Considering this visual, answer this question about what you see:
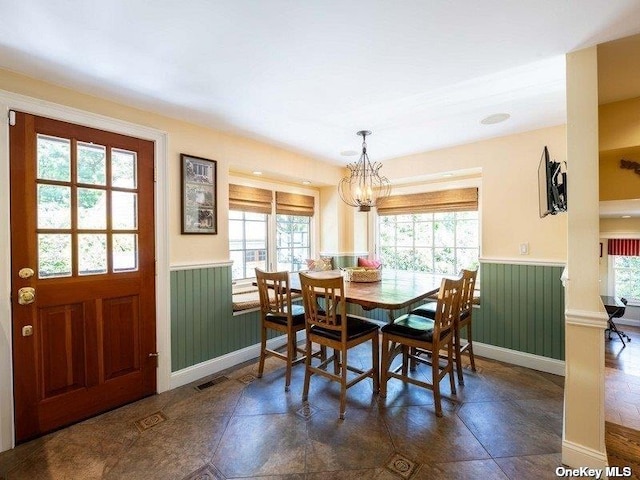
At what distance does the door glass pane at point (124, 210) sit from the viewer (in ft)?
7.67

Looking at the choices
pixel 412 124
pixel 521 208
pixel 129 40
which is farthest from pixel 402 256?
pixel 129 40

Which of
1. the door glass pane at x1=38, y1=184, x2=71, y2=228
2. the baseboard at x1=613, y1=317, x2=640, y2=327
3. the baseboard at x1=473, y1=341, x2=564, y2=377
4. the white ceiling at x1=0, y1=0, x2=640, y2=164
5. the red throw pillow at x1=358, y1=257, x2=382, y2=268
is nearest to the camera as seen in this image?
the white ceiling at x1=0, y1=0, x2=640, y2=164

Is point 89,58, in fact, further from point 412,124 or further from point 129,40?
point 412,124

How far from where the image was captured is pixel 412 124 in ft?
9.42

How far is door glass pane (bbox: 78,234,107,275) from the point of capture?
7.20ft

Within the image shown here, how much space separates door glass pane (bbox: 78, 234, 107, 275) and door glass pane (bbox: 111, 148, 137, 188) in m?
0.43

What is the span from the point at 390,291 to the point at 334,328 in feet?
1.95

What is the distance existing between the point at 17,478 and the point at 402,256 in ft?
13.2

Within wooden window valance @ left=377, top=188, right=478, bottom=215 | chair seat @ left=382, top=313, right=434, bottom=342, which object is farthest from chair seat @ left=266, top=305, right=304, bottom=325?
wooden window valance @ left=377, top=188, right=478, bottom=215

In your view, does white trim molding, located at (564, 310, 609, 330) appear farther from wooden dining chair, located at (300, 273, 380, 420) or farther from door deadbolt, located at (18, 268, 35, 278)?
door deadbolt, located at (18, 268, 35, 278)

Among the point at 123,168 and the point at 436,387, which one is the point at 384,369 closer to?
the point at 436,387

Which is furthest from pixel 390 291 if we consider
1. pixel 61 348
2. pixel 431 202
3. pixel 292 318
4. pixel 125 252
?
pixel 61 348

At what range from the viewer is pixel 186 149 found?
9.03 feet

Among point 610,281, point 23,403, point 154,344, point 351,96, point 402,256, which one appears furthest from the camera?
point 610,281
